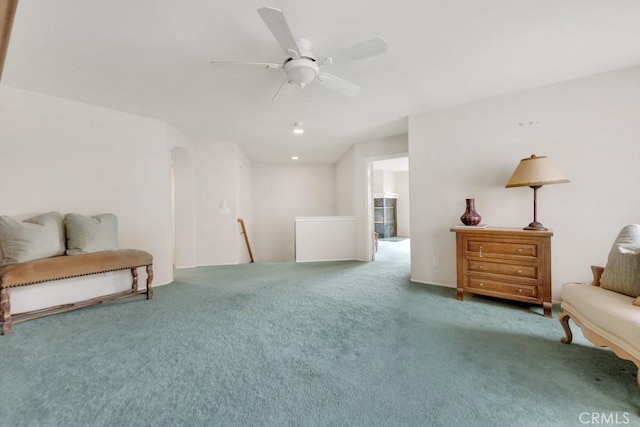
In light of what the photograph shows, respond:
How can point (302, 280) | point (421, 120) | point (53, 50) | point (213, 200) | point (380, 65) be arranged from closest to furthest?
point (53, 50), point (380, 65), point (421, 120), point (302, 280), point (213, 200)

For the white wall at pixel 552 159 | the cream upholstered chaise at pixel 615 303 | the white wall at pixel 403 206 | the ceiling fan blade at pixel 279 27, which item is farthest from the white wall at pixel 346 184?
the white wall at pixel 403 206

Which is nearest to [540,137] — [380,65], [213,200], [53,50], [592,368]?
[380,65]

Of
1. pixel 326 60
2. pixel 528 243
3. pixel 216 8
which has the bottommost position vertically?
pixel 528 243

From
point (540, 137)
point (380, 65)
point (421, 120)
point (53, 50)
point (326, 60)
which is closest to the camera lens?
point (326, 60)

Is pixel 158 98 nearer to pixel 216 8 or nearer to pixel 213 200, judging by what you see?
pixel 216 8

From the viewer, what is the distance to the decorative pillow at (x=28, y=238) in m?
2.31

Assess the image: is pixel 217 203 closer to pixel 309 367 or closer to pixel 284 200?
pixel 284 200

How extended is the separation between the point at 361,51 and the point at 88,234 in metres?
3.34

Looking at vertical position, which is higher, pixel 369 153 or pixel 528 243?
pixel 369 153

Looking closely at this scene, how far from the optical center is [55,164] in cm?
280

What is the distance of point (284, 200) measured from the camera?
22.9ft

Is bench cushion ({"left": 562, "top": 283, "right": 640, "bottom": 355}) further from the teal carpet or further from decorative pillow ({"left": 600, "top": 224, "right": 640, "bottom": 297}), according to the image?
the teal carpet

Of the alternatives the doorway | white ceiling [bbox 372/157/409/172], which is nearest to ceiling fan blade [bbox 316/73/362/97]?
white ceiling [bbox 372/157/409/172]

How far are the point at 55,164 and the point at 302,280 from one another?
328 centimetres
